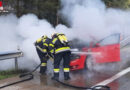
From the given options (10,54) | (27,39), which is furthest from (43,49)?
(27,39)

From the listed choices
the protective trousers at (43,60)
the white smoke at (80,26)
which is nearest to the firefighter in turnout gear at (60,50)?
the protective trousers at (43,60)

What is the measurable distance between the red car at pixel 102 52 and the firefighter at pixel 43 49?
4.37 ft

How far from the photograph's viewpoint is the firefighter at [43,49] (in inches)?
305

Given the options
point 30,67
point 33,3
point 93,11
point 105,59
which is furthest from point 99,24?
point 33,3

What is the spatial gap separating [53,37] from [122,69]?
3045mm

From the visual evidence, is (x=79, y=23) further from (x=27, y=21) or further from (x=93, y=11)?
(x=27, y=21)

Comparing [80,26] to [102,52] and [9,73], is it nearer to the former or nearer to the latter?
[102,52]

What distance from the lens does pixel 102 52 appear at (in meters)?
8.24

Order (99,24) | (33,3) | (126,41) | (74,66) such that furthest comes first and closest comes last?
(33,3), (126,41), (99,24), (74,66)

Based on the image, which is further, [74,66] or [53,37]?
[74,66]

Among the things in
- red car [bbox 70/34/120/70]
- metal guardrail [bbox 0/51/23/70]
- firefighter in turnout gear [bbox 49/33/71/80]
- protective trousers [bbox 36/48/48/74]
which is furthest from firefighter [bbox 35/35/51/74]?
red car [bbox 70/34/120/70]

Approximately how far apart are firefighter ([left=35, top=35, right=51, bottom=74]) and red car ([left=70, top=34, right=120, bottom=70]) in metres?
1.33

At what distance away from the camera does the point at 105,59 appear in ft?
27.3

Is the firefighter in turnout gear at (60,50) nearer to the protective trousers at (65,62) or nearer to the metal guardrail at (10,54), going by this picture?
the protective trousers at (65,62)
